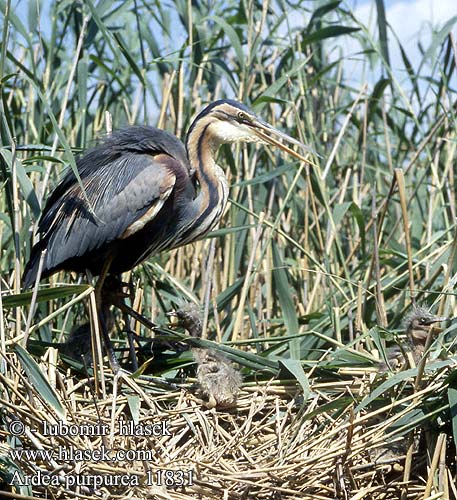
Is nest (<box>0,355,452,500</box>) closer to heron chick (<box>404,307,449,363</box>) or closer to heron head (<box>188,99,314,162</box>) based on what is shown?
heron chick (<box>404,307,449,363</box>)

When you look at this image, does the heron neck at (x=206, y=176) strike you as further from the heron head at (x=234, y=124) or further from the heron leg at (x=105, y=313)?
the heron leg at (x=105, y=313)

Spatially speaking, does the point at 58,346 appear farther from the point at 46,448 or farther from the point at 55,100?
the point at 55,100

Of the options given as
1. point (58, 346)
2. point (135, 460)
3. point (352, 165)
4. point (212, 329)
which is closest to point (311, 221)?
point (352, 165)

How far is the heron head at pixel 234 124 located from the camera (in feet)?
14.3

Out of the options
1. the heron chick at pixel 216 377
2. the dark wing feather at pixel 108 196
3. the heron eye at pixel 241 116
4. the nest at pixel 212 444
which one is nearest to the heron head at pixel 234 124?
the heron eye at pixel 241 116

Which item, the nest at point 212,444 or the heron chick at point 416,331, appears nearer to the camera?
the nest at point 212,444

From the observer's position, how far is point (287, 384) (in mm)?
3682

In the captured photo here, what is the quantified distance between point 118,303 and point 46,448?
114 cm

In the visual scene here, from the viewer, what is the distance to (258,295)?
4.53 meters

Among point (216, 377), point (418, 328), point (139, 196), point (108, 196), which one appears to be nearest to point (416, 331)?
point (418, 328)

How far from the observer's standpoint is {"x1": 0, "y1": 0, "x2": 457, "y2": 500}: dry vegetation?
127 inches

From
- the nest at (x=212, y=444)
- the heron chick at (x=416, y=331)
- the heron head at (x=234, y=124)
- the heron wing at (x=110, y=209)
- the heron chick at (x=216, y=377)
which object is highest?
the heron head at (x=234, y=124)

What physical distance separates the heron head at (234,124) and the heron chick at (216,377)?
3.60ft

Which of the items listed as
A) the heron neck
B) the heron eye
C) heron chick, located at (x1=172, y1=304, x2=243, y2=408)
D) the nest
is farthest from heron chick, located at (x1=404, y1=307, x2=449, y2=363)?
the heron eye
